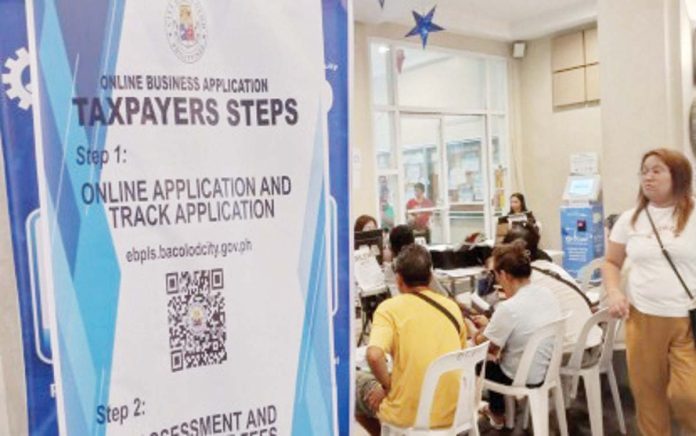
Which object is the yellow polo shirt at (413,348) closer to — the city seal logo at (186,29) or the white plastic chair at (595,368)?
the white plastic chair at (595,368)

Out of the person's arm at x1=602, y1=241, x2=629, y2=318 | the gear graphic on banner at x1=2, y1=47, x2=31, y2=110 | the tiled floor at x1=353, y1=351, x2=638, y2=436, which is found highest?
the gear graphic on banner at x1=2, y1=47, x2=31, y2=110

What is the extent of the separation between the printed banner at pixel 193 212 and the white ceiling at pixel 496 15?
5234 mm

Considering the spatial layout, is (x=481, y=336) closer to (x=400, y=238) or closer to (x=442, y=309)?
(x=442, y=309)

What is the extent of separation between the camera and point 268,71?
1146mm

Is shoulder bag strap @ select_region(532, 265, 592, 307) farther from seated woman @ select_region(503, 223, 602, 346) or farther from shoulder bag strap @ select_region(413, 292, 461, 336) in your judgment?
shoulder bag strap @ select_region(413, 292, 461, 336)

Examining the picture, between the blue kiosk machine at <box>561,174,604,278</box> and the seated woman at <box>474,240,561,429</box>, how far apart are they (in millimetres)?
4725

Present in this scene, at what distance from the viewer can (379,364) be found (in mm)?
2205

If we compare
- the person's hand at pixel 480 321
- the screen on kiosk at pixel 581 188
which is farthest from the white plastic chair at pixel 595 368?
the screen on kiosk at pixel 581 188

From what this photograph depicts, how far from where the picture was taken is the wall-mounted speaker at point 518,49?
8.16m

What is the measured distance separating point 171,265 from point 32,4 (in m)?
0.49

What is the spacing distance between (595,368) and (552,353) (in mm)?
439

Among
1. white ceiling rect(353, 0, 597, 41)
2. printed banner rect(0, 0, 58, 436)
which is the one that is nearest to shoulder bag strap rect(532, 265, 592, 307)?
printed banner rect(0, 0, 58, 436)

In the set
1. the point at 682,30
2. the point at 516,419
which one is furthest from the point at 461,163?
the point at 516,419

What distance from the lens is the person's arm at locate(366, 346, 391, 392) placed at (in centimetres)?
218
